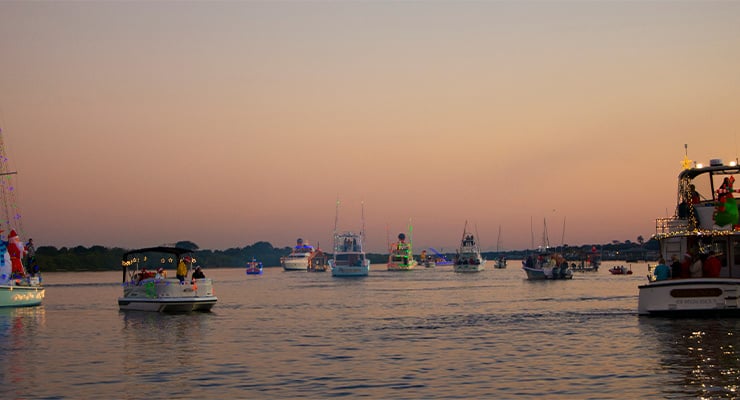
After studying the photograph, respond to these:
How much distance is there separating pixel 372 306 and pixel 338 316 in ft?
35.4

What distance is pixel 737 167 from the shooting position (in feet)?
135

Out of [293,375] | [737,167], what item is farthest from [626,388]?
[737,167]

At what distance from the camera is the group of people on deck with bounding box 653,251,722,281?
125 feet

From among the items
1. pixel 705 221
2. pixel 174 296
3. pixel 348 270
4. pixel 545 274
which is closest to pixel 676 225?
pixel 705 221

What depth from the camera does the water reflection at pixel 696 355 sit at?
21469 millimetres

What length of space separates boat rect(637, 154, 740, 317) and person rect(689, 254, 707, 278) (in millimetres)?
97

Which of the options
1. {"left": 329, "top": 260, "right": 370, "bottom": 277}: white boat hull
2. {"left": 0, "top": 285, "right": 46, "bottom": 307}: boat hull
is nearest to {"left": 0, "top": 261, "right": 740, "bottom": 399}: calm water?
{"left": 0, "top": 285, "right": 46, "bottom": 307}: boat hull

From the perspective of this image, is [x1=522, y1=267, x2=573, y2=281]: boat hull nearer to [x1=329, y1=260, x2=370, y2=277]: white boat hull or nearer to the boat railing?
[x1=329, y1=260, x2=370, y2=277]: white boat hull

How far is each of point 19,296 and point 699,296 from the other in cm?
4416

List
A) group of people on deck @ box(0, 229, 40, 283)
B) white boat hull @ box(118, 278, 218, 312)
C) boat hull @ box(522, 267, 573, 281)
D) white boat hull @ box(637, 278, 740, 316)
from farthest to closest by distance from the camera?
boat hull @ box(522, 267, 573, 281), group of people on deck @ box(0, 229, 40, 283), white boat hull @ box(118, 278, 218, 312), white boat hull @ box(637, 278, 740, 316)

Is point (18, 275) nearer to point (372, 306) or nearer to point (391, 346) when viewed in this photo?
point (372, 306)

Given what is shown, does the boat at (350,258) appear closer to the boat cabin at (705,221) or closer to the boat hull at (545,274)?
the boat hull at (545,274)

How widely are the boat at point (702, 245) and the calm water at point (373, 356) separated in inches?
37.0

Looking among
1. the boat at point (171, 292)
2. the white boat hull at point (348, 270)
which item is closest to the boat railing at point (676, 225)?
the boat at point (171, 292)
